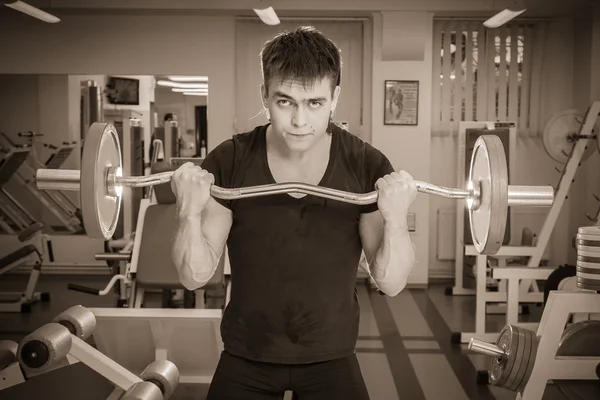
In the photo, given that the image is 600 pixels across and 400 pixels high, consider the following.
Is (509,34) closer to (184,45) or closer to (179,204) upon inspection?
(184,45)

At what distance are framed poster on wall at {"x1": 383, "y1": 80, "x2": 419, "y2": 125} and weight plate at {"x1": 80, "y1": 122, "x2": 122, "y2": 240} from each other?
4.62m

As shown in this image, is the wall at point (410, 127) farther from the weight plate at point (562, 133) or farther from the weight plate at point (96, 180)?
the weight plate at point (96, 180)

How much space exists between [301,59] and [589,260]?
6.22 feet

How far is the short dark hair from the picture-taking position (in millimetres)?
1351

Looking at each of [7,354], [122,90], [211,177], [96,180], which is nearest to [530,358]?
[211,177]

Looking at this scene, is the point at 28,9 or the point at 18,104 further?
the point at 18,104

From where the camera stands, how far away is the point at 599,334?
2875 mm

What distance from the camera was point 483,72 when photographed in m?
6.10

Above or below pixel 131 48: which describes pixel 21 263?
below

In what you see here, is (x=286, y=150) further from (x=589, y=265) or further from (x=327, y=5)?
(x=327, y=5)

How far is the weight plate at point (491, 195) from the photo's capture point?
1357mm

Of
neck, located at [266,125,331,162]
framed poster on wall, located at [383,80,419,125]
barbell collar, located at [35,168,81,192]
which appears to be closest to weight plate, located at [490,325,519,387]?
neck, located at [266,125,331,162]

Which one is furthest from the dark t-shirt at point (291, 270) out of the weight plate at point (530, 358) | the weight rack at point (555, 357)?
the weight rack at point (555, 357)

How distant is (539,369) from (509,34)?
4.13 metres
